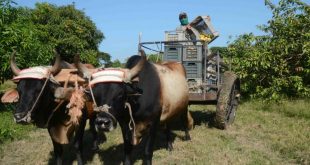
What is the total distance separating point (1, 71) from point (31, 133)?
2.63 m

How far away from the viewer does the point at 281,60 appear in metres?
11.7

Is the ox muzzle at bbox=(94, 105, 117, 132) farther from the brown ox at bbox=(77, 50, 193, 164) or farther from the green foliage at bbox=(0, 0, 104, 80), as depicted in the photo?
the green foliage at bbox=(0, 0, 104, 80)

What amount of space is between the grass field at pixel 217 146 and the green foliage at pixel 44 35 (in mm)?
2579

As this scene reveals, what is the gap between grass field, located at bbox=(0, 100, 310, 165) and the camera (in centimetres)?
645

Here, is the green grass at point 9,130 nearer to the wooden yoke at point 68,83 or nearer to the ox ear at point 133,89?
the wooden yoke at point 68,83

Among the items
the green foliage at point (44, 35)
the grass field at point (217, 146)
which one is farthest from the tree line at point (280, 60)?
the green foliage at point (44, 35)

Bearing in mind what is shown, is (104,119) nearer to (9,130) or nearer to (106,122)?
(106,122)

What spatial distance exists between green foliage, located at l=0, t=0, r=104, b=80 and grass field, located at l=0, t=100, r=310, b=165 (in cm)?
258

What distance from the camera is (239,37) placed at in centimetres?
1359

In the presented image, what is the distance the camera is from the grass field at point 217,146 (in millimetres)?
6454

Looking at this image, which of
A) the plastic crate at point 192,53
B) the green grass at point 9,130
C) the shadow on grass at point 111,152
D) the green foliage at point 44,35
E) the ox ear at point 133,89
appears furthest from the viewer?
the green foliage at point 44,35

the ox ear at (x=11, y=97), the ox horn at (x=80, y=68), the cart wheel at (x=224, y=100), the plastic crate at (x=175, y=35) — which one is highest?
the plastic crate at (x=175, y=35)

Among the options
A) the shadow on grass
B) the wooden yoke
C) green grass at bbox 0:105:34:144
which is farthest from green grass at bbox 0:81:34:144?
the wooden yoke

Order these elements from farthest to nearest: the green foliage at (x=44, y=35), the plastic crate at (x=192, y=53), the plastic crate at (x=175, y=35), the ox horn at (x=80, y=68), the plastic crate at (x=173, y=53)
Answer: the green foliage at (x=44, y=35), the plastic crate at (x=175, y=35), the plastic crate at (x=173, y=53), the plastic crate at (x=192, y=53), the ox horn at (x=80, y=68)
